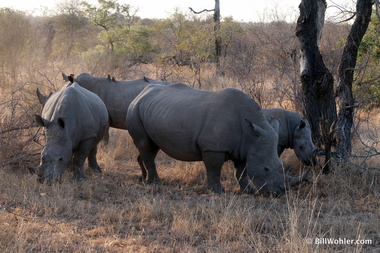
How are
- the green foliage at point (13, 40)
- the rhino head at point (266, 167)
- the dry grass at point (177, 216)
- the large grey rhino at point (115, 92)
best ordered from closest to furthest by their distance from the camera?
1. the dry grass at point (177, 216)
2. the rhino head at point (266, 167)
3. the large grey rhino at point (115, 92)
4. the green foliage at point (13, 40)

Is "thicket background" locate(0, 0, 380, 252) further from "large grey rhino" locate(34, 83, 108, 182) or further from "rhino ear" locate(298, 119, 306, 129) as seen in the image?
"rhino ear" locate(298, 119, 306, 129)

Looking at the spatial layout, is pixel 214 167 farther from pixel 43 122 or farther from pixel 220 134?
pixel 43 122

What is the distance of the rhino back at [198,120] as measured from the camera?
6.52m

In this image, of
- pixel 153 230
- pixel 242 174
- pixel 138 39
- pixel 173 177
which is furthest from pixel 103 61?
pixel 153 230

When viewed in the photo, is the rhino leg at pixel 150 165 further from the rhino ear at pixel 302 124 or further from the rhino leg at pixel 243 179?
the rhino ear at pixel 302 124

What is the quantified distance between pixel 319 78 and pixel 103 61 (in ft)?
42.8

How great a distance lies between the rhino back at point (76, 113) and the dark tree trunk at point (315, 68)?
3600 mm

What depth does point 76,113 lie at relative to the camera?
7.18 meters

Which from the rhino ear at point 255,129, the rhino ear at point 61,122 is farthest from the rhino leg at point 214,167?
the rhino ear at point 61,122

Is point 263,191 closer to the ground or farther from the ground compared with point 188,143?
closer to the ground

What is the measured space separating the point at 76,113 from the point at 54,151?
82 cm

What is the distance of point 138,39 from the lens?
26156mm

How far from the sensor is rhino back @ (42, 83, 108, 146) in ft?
23.0

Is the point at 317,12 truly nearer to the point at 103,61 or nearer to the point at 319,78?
the point at 319,78
